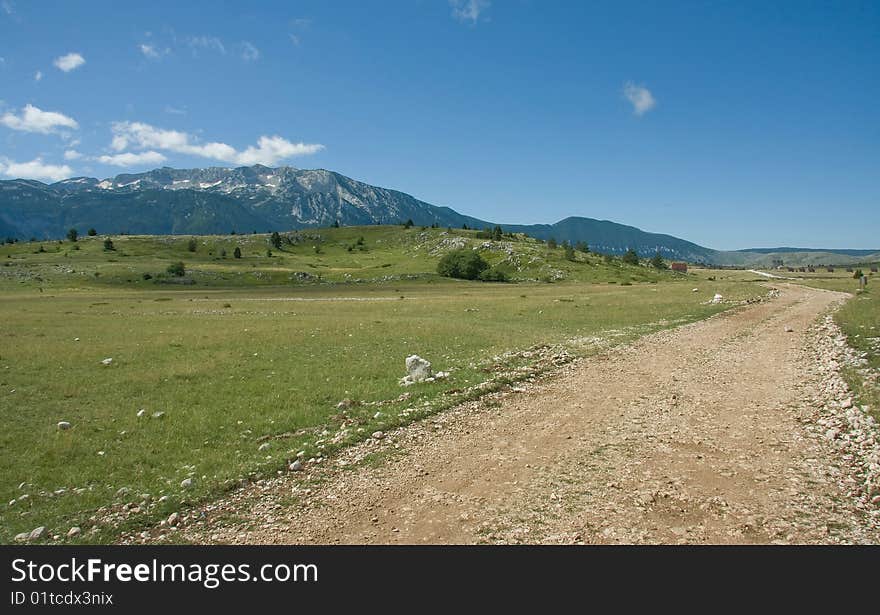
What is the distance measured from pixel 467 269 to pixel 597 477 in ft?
394

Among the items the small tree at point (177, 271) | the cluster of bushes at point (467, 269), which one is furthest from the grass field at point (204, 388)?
the cluster of bushes at point (467, 269)

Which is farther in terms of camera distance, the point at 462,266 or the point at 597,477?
the point at 462,266

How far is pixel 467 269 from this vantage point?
424ft

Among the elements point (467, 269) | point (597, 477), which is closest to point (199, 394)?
point (597, 477)

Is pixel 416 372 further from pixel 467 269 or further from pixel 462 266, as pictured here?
pixel 462 266

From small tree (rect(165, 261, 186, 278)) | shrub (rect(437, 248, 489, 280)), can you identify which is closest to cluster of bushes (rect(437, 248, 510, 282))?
shrub (rect(437, 248, 489, 280))

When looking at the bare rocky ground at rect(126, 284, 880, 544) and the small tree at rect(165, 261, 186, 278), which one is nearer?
the bare rocky ground at rect(126, 284, 880, 544)

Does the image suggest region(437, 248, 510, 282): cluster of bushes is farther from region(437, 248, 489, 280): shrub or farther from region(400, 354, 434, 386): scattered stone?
region(400, 354, 434, 386): scattered stone

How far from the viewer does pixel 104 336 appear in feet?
110

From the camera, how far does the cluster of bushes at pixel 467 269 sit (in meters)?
129

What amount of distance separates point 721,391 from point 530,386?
6.56 m

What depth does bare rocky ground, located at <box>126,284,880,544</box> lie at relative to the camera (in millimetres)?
8133

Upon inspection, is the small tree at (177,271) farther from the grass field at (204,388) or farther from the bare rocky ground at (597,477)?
the bare rocky ground at (597,477)
